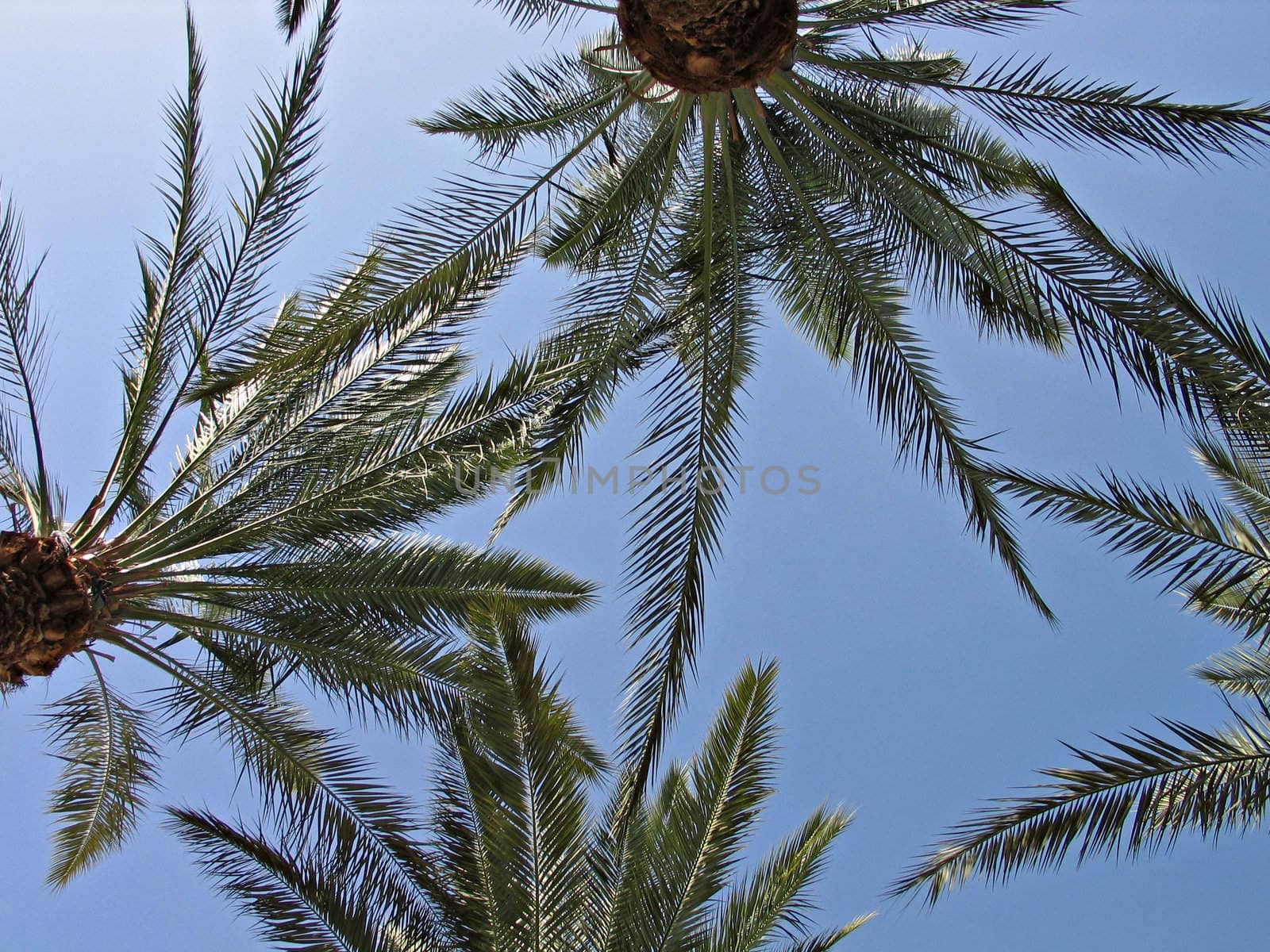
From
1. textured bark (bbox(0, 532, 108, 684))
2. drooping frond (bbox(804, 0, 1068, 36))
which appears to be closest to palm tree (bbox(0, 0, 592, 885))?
textured bark (bbox(0, 532, 108, 684))

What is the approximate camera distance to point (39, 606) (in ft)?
19.5

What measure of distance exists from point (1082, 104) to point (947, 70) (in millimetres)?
889

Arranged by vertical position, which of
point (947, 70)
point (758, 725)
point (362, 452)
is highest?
point (947, 70)

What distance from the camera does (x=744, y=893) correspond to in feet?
19.7

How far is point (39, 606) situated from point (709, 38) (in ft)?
17.7

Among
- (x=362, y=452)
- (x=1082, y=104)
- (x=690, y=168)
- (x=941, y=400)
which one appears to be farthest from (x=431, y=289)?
(x=1082, y=104)

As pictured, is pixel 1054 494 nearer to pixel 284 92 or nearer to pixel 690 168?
pixel 690 168

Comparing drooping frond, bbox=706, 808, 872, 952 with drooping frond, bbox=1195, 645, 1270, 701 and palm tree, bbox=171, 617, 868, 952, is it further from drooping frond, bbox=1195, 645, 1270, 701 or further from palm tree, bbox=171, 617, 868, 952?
drooping frond, bbox=1195, 645, 1270, 701

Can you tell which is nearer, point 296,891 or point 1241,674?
point 296,891

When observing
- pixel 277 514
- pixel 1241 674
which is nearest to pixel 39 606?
pixel 277 514

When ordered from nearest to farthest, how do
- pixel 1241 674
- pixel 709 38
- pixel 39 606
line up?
pixel 709 38 → pixel 39 606 → pixel 1241 674

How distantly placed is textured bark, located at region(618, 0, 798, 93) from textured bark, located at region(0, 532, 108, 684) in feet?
16.1

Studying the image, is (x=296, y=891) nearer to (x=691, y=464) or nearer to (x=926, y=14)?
(x=691, y=464)

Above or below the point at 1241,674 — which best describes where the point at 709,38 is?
above
